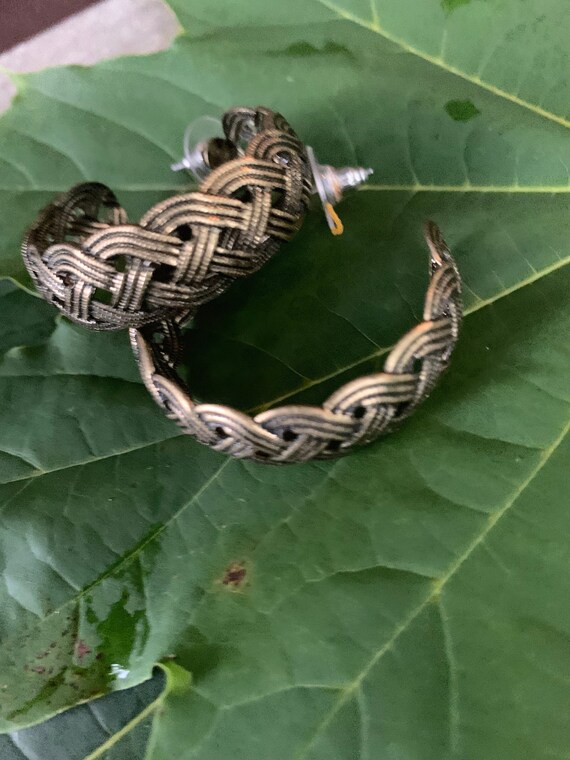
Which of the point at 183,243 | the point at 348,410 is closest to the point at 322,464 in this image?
the point at 348,410

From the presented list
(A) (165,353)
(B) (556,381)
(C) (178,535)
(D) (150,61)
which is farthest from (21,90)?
(B) (556,381)

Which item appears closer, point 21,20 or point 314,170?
point 314,170

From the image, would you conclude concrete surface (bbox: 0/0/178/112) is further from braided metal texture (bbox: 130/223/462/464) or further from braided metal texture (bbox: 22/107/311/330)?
braided metal texture (bbox: 130/223/462/464)

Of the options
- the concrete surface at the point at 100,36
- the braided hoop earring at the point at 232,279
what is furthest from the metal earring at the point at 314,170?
the concrete surface at the point at 100,36

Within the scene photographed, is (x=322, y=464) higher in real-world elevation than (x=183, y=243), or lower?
lower

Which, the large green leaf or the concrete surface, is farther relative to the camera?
the concrete surface

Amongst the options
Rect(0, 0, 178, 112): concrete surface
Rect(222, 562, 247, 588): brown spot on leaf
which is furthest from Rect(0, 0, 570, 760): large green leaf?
Rect(0, 0, 178, 112): concrete surface

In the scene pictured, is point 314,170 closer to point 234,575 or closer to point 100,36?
point 234,575
